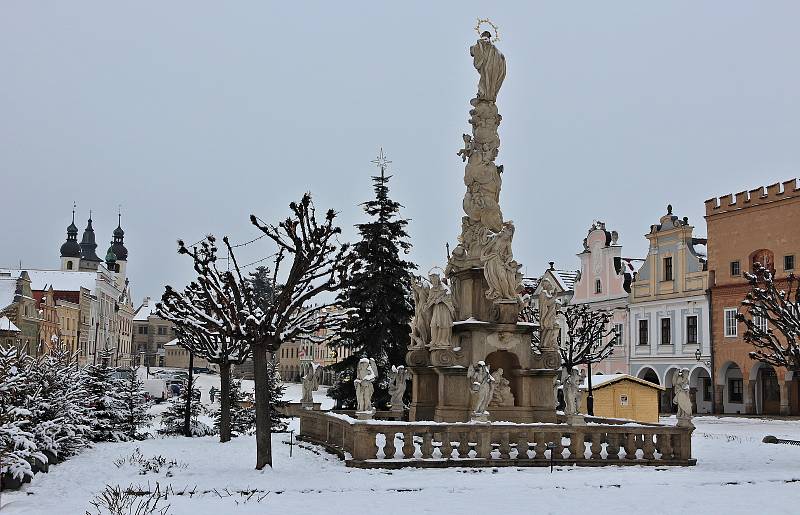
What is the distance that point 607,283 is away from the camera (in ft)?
186

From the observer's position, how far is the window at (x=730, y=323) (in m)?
47.2

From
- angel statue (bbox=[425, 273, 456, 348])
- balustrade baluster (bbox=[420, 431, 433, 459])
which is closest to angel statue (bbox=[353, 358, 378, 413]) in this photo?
balustrade baluster (bbox=[420, 431, 433, 459])

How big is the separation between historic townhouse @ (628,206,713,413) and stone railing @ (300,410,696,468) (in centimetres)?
3280

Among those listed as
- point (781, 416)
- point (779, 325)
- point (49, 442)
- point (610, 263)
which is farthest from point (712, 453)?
point (610, 263)

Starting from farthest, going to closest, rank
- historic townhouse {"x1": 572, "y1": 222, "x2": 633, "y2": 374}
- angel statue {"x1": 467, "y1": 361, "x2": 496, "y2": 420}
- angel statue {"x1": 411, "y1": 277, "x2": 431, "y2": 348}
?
historic townhouse {"x1": 572, "y1": 222, "x2": 633, "y2": 374} → angel statue {"x1": 411, "y1": 277, "x2": 431, "y2": 348} → angel statue {"x1": 467, "y1": 361, "x2": 496, "y2": 420}

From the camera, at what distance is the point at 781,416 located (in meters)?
43.4

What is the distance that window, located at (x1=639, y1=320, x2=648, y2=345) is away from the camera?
5312cm

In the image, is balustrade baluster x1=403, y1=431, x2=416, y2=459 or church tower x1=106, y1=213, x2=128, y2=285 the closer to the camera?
balustrade baluster x1=403, y1=431, x2=416, y2=459

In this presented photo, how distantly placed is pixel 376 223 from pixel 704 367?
2152 cm

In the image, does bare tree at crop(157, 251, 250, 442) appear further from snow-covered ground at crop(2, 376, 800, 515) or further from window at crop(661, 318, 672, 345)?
window at crop(661, 318, 672, 345)

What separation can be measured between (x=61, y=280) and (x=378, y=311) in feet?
184

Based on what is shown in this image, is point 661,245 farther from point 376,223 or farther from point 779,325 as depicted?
point 779,325

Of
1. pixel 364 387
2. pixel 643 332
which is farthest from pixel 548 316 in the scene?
pixel 643 332

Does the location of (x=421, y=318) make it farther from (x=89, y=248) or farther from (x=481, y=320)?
(x=89, y=248)
